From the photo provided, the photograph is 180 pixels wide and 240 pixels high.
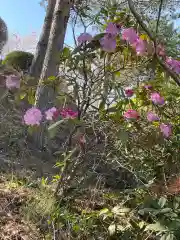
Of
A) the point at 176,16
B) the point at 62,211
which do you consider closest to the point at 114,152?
the point at 62,211

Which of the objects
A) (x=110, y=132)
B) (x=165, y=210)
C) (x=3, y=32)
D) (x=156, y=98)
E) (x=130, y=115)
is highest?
(x=3, y=32)

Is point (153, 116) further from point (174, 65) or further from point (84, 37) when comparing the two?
point (84, 37)

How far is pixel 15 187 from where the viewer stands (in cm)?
247

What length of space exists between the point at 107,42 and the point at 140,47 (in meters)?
0.20

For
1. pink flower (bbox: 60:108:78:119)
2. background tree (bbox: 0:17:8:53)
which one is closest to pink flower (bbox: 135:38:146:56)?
pink flower (bbox: 60:108:78:119)

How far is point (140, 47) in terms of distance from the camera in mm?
1874

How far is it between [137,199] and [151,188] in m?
0.11

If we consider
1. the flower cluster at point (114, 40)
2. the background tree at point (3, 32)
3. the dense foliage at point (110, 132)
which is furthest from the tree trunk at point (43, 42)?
the background tree at point (3, 32)

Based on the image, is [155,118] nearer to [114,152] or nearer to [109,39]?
[114,152]

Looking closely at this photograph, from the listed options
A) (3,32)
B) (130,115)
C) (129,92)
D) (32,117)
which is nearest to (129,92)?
(129,92)

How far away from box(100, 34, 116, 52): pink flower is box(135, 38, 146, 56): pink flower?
0.15m

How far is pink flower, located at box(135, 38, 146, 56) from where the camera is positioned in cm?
187

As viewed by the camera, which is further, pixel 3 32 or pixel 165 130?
pixel 3 32

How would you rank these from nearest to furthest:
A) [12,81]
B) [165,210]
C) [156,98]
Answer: [165,210], [12,81], [156,98]
